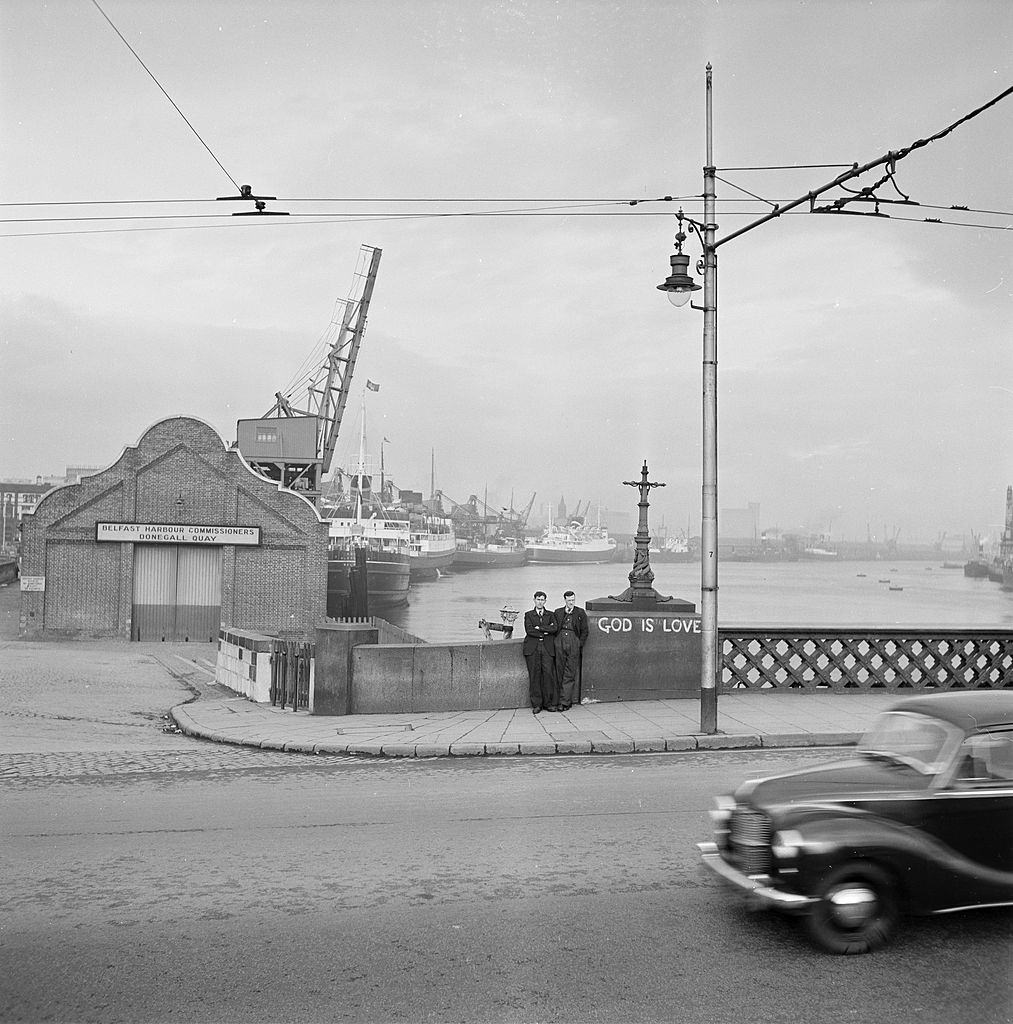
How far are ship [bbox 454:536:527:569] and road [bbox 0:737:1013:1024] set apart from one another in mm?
120416

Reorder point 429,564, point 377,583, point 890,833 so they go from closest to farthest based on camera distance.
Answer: point 890,833 < point 377,583 < point 429,564

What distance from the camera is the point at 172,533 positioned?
36219 millimetres

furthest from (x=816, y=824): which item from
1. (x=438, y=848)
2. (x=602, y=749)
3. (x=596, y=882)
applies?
(x=602, y=749)

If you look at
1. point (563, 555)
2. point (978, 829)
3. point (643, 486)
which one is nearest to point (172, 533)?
point (643, 486)

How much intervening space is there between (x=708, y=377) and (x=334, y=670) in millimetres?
6693

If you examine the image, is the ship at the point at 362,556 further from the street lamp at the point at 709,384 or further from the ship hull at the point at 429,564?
the street lamp at the point at 709,384

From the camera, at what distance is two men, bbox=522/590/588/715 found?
47.6 ft

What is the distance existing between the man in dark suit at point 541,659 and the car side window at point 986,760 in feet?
28.9

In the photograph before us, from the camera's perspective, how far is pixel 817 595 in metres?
101

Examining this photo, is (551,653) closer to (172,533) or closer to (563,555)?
(172,533)

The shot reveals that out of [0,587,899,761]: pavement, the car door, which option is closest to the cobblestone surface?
[0,587,899,761]: pavement

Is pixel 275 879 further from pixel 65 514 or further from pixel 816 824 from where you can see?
pixel 65 514

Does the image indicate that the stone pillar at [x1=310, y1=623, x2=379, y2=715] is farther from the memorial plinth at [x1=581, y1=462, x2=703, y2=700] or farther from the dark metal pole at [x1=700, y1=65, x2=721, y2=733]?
the dark metal pole at [x1=700, y1=65, x2=721, y2=733]

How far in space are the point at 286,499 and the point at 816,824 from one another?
1325 inches
